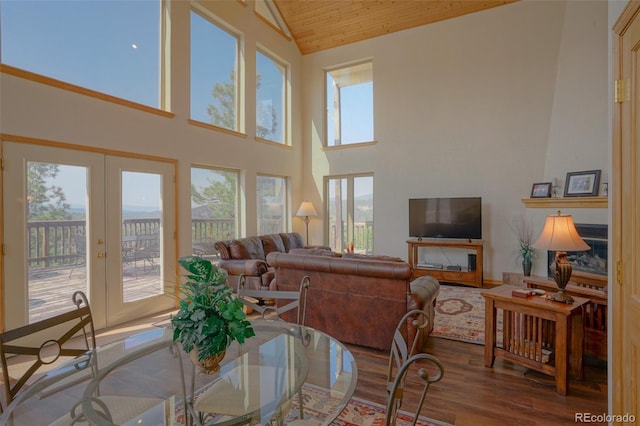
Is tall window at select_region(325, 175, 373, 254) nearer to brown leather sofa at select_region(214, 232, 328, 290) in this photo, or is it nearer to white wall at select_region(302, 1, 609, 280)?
white wall at select_region(302, 1, 609, 280)

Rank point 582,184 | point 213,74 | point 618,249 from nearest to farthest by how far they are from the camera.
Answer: point 618,249, point 582,184, point 213,74

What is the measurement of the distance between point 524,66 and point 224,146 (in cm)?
538

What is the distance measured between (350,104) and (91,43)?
16.5 ft

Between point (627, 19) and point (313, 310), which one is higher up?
point (627, 19)

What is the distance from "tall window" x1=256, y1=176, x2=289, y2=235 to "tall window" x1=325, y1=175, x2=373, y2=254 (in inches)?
40.4

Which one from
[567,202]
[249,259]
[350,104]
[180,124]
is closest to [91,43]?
[180,124]

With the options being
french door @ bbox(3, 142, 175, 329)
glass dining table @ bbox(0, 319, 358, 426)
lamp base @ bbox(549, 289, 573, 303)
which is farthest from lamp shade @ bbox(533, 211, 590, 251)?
french door @ bbox(3, 142, 175, 329)

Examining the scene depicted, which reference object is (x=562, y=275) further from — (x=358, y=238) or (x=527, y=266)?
(x=358, y=238)

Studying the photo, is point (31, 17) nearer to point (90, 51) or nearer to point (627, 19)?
point (90, 51)

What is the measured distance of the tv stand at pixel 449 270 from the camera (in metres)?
5.66

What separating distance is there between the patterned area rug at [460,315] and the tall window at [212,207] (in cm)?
369

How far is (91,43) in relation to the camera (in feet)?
13.0

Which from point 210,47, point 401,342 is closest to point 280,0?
point 210,47

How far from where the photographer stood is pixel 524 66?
5.70 m
